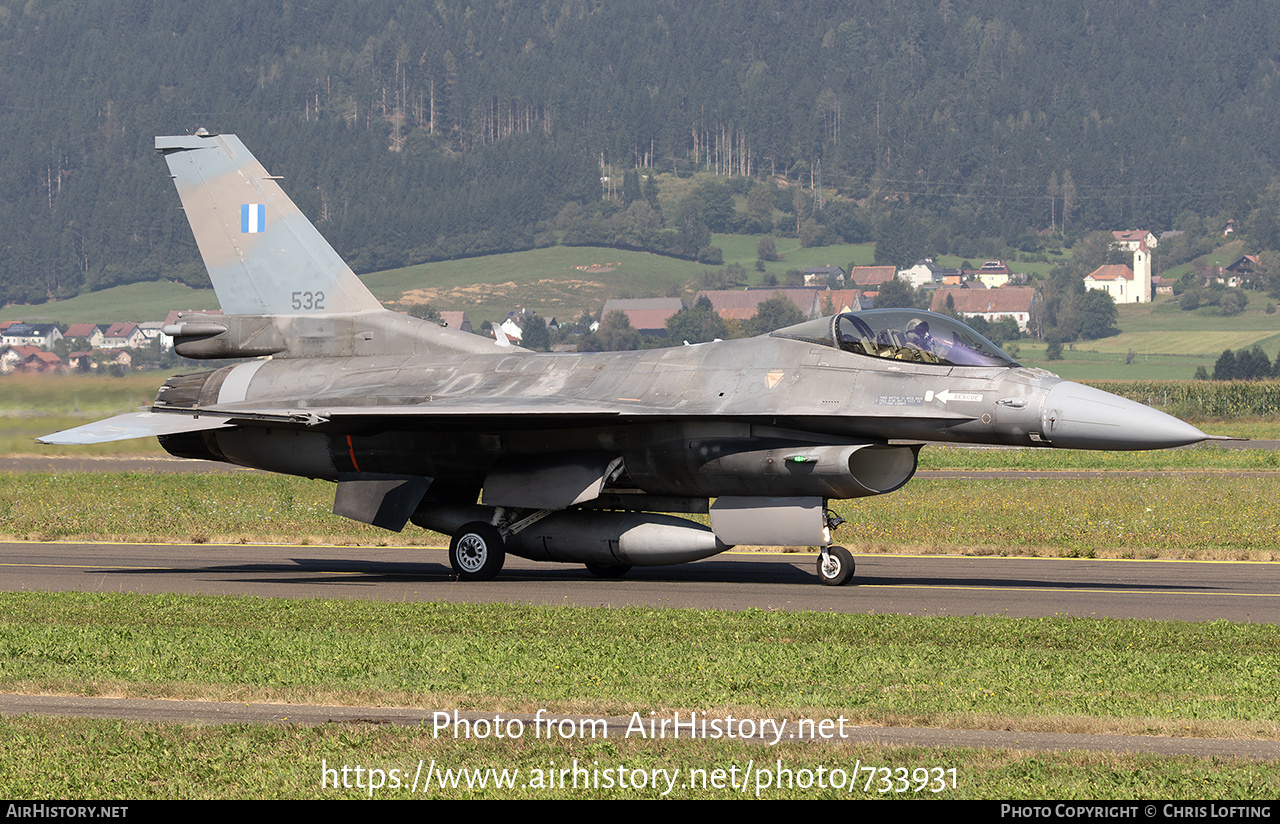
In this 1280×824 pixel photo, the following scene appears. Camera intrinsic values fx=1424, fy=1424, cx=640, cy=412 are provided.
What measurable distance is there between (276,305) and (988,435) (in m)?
10.0

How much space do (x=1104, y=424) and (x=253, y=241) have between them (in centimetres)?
1173

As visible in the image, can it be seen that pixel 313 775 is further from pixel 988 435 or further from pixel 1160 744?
pixel 988 435

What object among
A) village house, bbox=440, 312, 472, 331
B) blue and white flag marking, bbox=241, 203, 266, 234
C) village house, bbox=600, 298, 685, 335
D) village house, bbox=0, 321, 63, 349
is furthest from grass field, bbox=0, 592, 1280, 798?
village house, bbox=0, 321, 63, 349

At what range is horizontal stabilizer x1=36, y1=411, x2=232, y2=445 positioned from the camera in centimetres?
1747

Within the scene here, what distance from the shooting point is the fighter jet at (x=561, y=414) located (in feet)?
50.8

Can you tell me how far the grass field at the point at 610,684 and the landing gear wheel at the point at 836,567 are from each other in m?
3.08

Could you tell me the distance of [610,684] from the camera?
9.95 meters

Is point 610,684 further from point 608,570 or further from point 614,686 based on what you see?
point 608,570

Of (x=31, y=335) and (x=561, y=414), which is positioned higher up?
(x=561, y=414)

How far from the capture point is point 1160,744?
27.0 feet

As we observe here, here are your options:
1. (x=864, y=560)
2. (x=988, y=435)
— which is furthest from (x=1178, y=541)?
(x=988, y=435)

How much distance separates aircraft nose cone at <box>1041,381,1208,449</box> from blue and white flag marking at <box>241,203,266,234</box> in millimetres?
11111

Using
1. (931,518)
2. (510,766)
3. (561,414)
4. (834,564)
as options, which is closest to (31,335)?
(931,518)

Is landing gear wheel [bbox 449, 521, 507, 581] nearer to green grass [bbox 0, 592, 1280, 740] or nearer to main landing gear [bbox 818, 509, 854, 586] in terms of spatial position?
green grass [bbox 0, 592, 1280, 740]
